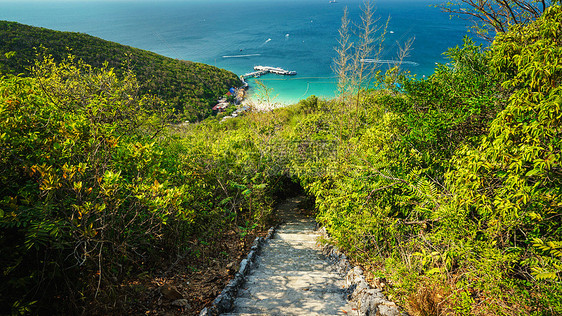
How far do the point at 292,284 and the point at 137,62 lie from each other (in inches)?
1569

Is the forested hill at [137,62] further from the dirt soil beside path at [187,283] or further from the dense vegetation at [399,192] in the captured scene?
the dense vegetation at [399,192]

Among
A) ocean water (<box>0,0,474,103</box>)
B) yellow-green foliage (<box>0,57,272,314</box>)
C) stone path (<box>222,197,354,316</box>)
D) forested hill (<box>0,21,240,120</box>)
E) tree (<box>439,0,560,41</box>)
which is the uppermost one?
ocean water (<box>0,0,474,103</box>)

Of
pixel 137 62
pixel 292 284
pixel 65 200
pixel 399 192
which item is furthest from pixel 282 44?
pixel 65 200

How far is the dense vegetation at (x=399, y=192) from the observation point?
8.37 feet

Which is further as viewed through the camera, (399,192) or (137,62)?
(137,62)

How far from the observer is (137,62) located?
116 feet

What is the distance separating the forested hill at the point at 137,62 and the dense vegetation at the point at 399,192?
2177 centimetres

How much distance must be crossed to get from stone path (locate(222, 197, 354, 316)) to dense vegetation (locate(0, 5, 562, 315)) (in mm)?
857

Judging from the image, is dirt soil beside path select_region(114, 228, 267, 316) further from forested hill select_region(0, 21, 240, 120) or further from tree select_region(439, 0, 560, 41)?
forested hill select_region(0, 21, 240, 120)

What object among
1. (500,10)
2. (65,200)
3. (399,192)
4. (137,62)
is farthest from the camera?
(137,62)

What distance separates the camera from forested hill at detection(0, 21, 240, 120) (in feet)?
90.3

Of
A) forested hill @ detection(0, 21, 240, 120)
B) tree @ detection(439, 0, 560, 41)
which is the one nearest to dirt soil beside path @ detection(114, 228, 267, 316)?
tree @ detection(439, 0, 560, 41)

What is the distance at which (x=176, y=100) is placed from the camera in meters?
31.3

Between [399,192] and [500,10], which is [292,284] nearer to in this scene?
[399,192]
